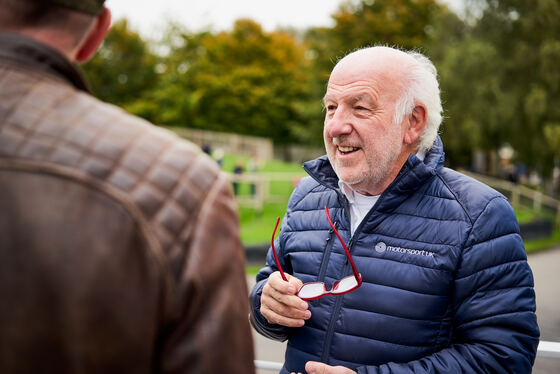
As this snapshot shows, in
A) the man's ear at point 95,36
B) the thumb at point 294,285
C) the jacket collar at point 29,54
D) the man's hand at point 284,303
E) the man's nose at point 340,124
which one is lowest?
the man's hand at point 284,303

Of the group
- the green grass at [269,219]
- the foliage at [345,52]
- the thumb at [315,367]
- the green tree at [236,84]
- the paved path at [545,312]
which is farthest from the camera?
the green tree at [236,84]

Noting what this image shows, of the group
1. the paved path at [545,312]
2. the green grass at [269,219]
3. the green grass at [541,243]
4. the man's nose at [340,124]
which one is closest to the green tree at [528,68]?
the green grass at [269,219]

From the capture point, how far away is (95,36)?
0.99 meters

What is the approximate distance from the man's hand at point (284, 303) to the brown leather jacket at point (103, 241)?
3.15ft

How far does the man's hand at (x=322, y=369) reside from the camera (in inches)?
71.2

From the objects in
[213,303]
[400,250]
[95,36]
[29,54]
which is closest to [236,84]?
[400,250]

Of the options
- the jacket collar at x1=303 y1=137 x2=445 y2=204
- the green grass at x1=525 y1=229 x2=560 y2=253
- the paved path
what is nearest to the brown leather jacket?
the jacket collar at x1=303 y1=137 x2=445 y2=204

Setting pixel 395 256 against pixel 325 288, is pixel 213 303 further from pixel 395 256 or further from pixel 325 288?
pixel 395 256

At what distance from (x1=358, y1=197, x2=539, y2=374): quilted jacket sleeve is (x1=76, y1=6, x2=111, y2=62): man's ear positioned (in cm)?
140

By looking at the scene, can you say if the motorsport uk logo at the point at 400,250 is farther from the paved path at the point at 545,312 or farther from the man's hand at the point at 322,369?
the paved path at the point at 545,312

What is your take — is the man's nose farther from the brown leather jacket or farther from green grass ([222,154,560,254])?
green grass ([222,154,560,254])

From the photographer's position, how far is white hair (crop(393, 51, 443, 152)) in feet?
6.77

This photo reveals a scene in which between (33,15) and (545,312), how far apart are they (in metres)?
10.0

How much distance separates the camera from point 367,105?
205 cm
